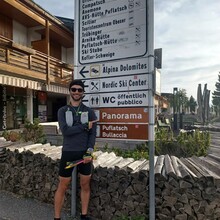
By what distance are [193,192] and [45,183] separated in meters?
2.54

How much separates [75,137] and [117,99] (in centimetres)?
90

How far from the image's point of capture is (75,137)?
346 cm

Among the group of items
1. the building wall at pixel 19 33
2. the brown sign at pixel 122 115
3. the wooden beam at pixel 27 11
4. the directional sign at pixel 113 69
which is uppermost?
the wooden beam at pixel 27 11

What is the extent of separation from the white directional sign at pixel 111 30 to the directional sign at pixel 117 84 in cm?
32

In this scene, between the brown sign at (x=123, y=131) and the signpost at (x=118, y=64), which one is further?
the brown sign at (x=123, y=131)

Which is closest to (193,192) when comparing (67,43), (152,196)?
(152,196)

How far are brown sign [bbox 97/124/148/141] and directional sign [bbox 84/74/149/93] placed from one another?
1.81 feet

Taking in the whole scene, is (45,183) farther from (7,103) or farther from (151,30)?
(7,103)

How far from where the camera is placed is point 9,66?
10406mm

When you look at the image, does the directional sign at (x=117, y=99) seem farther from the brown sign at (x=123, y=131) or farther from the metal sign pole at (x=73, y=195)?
the metal sign pole at (x=73, y=195)

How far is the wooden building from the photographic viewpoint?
10.8m

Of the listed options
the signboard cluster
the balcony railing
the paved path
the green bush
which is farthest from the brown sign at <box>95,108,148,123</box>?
the balcony railing

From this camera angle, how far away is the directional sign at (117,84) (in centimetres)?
361

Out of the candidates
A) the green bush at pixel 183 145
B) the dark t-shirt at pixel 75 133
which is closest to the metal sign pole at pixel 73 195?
the dark t-shirt at pixel 75 133
